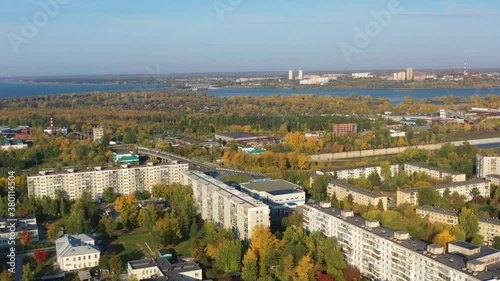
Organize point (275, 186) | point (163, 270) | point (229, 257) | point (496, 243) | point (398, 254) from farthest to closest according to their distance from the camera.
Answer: point (275, 186) < point (496, 243) < point (229, 257) < point (163, 270) < point (398, 254)

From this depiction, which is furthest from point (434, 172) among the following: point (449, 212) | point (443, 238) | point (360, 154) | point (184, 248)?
point (184, 248)

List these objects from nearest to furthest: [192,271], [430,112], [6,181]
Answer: [192,271] → [6,181] → [430,112]

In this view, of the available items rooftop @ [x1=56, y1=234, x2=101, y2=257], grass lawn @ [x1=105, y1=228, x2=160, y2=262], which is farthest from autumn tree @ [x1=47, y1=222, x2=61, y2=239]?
grass lawn @ [x1=105, y1=228, x2=160, y2=262]

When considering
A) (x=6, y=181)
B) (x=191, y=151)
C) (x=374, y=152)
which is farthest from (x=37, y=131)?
(x=374, y=152)

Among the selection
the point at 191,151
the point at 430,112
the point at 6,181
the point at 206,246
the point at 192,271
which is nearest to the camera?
the point at 192,271

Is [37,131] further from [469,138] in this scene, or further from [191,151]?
[469,138]

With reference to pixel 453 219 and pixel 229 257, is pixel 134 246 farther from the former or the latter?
pixel 453 219

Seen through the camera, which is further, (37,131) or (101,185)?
(37,131)
